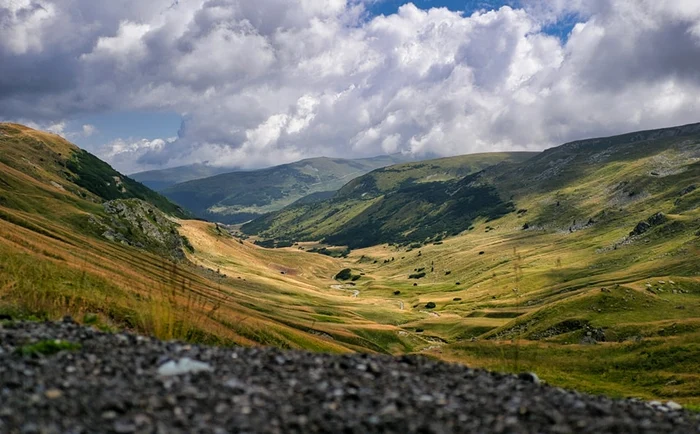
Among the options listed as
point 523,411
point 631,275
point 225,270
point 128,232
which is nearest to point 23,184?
point 128,232

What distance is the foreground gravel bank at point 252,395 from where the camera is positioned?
30.0ft

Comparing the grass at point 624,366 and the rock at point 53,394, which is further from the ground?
the rock at point 53,394

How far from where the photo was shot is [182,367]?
11.8 metres

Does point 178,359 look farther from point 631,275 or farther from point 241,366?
point 631,275

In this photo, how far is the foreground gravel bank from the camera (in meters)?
9.16

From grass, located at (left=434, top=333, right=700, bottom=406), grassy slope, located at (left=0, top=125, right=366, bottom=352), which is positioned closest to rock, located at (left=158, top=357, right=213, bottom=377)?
grassy slope, located at (left=0, top=125, right=366, bottom=352)

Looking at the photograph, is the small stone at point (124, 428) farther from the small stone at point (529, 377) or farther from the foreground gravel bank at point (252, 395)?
the small stone at point (529, 377)

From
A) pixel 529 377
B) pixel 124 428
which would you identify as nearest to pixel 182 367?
pixel 124 428

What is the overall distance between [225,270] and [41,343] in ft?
614

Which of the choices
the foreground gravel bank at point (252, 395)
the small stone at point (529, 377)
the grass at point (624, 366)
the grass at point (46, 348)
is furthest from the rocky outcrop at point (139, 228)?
the small stone at point (529, 377)

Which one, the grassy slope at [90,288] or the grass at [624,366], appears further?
the grass at [624,366]

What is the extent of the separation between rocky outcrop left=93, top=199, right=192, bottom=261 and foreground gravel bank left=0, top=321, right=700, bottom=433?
108580mm

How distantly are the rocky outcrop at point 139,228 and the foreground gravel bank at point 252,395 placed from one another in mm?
108580

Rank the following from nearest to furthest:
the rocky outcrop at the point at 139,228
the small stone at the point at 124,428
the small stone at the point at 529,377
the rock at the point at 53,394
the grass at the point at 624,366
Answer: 1. the small stone at the point at 124,428
2. the rock at the point at 53,394
3. the small stone at the point at 529,377
4. the grass at the point at 624,366
5. the rocky outcrop at the point at 139,228
